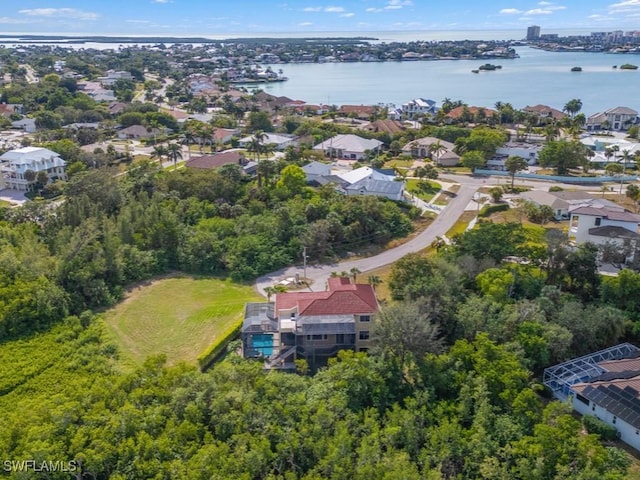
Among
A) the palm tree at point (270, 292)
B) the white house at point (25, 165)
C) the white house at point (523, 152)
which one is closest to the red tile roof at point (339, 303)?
the palm tree at point (270, 292)

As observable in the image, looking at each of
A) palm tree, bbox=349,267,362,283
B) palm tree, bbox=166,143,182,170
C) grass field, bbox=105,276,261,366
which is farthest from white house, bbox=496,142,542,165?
grass field, bbox=105,276,261,366

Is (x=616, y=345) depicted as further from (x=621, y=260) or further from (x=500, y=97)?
(x=500, y=97)

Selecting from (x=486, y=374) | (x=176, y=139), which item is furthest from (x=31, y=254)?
(x=176, y=139)

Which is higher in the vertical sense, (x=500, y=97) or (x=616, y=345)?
(x=500, y=97)

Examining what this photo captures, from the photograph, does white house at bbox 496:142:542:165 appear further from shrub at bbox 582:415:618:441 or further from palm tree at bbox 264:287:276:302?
shrub at bbox 582:415:618:441

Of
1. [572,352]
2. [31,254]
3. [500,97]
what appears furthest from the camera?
[500,97]

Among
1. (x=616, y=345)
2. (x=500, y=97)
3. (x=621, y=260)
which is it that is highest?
(x=500, y=97)
